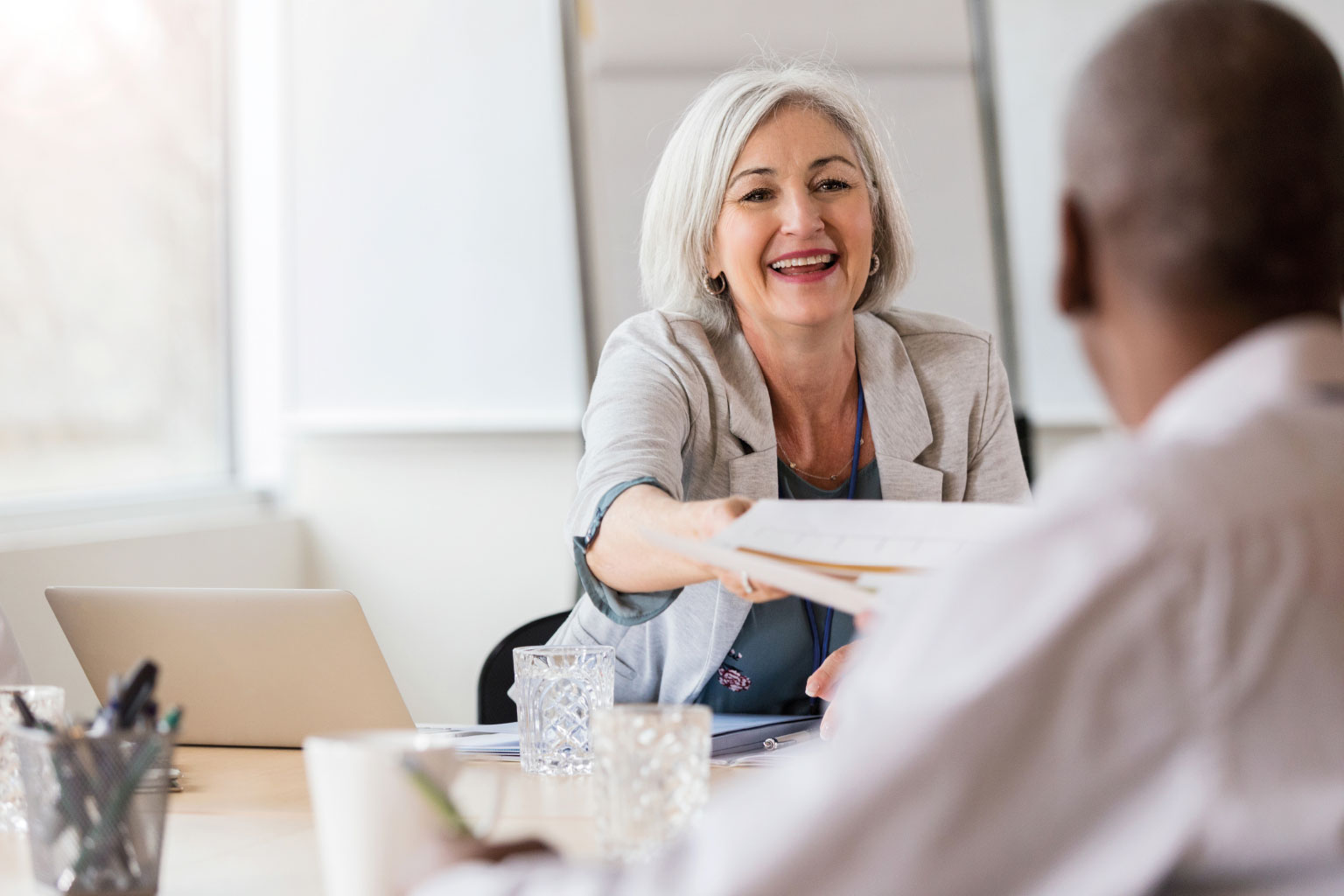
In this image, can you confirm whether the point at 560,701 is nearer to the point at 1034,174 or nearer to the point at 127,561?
the point at 127,561

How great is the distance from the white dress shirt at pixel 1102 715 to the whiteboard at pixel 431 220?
3.04 meters

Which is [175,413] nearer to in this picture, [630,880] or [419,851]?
[419,851]

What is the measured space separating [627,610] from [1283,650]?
1.10m

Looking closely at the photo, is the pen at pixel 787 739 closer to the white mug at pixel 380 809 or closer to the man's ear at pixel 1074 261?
the white mug at pixel 380 809

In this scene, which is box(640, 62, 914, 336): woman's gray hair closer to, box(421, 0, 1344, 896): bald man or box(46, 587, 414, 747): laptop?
box(46, 587, 414, 747): laptop

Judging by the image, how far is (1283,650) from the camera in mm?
543

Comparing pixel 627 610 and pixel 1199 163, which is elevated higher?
pixel 1199 163

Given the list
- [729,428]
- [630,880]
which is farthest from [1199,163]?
[729,428]

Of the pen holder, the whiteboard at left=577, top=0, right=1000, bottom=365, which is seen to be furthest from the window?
the pen holder

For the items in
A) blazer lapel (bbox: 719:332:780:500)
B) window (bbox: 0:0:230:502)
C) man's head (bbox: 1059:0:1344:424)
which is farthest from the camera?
window (bbox: 0:0:230:502)

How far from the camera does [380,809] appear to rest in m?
0.78

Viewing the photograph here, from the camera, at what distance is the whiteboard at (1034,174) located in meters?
3.19

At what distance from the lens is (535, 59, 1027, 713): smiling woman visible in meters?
1.79

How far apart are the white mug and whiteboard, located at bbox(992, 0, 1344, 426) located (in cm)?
265
